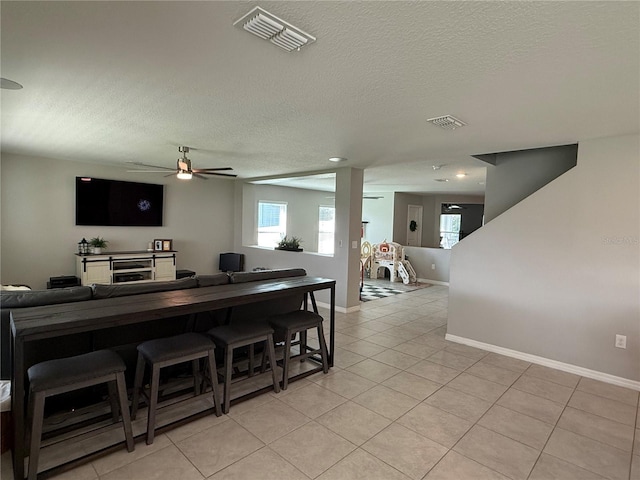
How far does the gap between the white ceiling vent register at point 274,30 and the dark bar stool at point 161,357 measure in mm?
1997

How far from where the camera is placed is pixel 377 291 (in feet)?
24.3

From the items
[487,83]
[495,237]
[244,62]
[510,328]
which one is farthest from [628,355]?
[244,62]

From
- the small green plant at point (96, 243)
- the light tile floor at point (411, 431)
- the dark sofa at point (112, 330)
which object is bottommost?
the light tile floor at point (411, 431)

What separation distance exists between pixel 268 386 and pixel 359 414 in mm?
845

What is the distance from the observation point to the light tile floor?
78.6 inches

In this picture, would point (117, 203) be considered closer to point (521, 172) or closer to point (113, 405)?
point (113, 405)

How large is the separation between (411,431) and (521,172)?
3.75 metres

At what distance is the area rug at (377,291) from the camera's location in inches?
267

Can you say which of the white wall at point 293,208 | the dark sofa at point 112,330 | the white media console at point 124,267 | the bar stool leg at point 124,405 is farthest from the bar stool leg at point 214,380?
the white wall at point 293,208

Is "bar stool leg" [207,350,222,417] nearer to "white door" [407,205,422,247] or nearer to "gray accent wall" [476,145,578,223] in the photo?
"gray accent wall" [476,145,578,223]

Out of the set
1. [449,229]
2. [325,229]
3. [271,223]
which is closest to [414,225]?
[449,229]

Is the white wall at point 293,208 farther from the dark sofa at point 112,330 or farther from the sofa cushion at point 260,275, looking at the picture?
the dark sofa at point 112,330

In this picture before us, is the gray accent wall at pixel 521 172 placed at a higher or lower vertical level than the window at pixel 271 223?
higher

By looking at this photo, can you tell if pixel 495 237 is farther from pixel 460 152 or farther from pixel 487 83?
pixel 487 83
